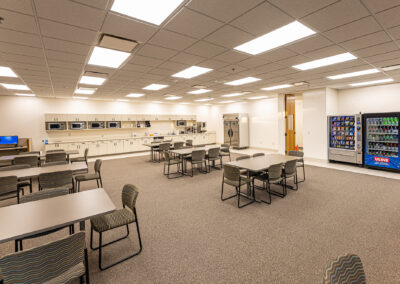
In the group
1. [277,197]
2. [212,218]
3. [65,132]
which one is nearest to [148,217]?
Result: [212,218]

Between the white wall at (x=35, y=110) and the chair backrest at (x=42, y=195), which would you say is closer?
the chair backrest at (x=42, y=195)

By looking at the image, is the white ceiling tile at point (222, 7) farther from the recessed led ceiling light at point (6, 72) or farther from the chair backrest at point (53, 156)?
the chair backrest at point (53, 156)

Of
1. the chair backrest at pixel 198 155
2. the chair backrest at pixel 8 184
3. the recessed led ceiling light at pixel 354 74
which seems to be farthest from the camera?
the chair backrest at pixel 198 155

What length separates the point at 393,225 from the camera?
9.75 ft

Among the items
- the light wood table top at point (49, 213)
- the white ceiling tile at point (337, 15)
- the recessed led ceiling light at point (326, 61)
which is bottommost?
the light wood table top at point (49, 213)

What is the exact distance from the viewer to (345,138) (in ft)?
22.7

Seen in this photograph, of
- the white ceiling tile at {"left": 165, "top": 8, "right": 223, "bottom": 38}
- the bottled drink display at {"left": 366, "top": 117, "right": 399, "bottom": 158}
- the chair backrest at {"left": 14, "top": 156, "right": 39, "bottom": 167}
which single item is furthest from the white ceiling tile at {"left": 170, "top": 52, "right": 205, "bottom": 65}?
the bottled drink display at {"left": 366, "top": 117, "right": 399, "bottom": 158}

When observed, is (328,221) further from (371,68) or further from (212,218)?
(371,68)

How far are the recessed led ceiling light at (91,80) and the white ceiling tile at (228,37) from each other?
3913mm

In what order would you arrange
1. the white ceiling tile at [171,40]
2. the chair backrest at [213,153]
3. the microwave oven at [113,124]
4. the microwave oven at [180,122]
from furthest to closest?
the microwave oven at [180,122] → the microwave oven at [113,124] → the chair backrest at [213,153] → the white ceiling tile at [171,40]

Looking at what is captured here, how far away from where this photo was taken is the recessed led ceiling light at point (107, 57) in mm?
3484

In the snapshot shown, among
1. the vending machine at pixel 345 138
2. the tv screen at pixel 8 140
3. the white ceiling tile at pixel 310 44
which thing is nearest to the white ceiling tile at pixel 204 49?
the white ceiling tile at pixel 310 44

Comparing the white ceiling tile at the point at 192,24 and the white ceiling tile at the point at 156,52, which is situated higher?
the white ceiling tile at the point at 156,52

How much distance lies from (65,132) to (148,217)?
8431 mm
